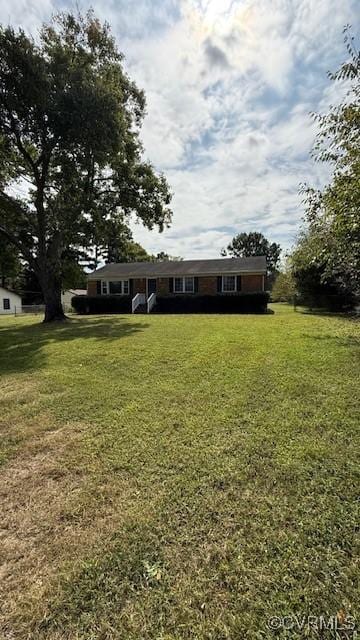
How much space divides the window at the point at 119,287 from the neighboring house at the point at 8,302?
20.4 meters

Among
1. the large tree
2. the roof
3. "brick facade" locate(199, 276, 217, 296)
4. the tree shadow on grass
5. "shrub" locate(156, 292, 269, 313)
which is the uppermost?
the large tree

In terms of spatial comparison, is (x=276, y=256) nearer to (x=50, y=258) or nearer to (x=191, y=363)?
(x=50, y=258)

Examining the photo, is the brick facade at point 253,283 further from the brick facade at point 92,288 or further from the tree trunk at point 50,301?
the tree trunk at point 50,301

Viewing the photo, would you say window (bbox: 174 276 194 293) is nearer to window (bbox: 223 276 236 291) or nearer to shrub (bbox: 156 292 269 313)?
shrub (bbox: 156 292 269 313)

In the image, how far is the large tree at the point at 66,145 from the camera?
1174cm

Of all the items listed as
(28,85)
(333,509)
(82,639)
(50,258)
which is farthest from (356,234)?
(50,258)

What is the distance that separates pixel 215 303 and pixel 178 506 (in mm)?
18684

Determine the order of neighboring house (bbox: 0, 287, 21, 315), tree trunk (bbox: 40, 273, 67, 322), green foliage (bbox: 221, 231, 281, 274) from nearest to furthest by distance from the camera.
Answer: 1. tree trunk (bbox: 40, 273, 67, 322)
2. neighboring house (bbox: 0, 287, 21, 315)
3. green foliage (bbox: 221, 231, 281, 274)

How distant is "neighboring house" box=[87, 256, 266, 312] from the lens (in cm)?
2228

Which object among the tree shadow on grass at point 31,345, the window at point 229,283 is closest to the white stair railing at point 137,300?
the window at point 229,283

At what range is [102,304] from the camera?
23688mm

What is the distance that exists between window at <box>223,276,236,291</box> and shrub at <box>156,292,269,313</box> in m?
2.18

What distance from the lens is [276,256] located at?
2881 inches

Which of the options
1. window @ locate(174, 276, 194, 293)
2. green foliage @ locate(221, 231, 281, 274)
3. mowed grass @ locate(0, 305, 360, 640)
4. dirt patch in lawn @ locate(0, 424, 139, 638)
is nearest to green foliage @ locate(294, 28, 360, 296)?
mowed grass @ locate(0, 305, 360, 640)
